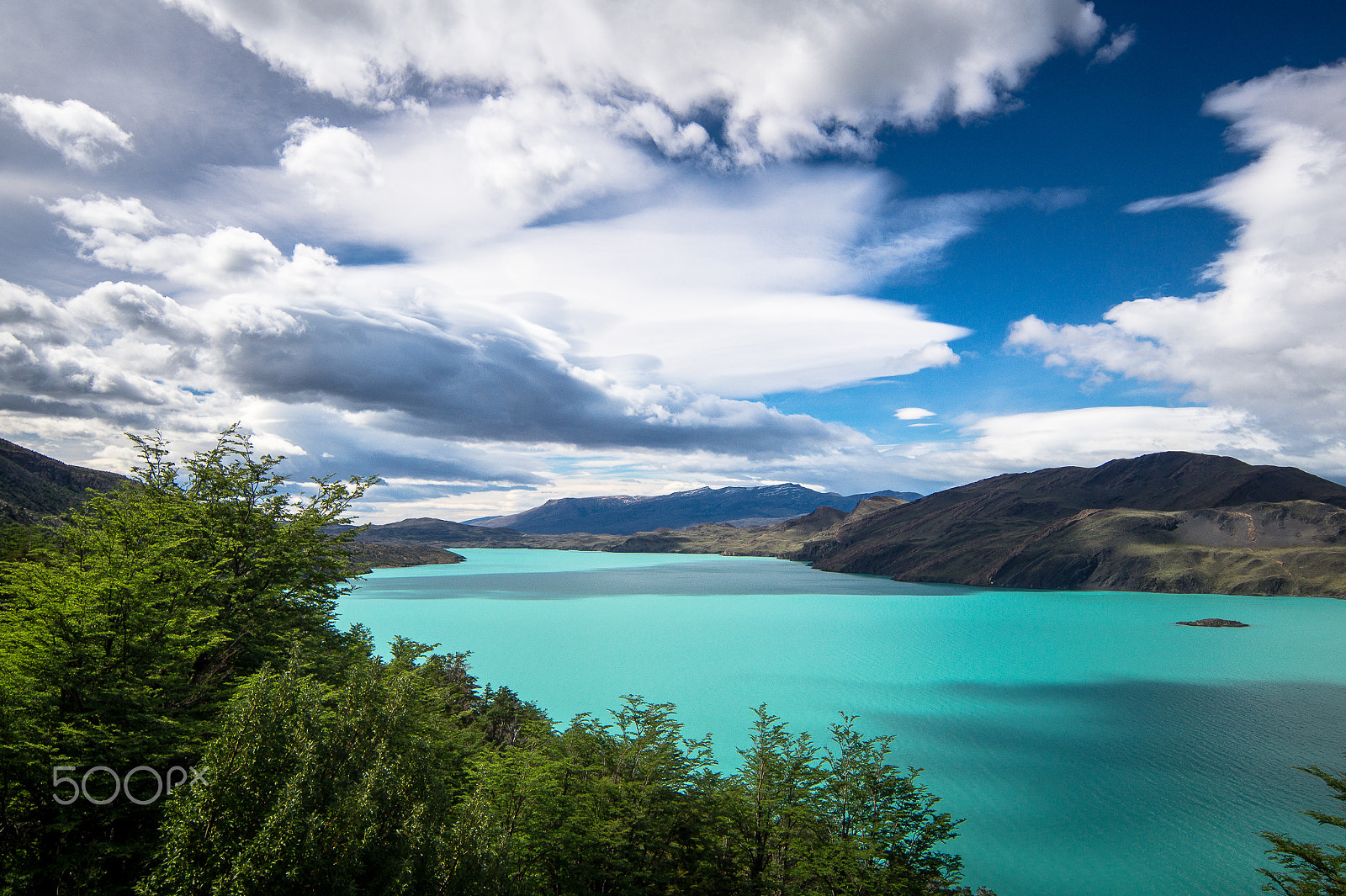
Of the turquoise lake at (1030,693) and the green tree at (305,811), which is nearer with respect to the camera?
the green tree at (305,811)

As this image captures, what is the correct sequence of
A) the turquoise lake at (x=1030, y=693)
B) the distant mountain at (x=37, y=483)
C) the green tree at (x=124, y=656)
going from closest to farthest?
the green tree at (x=124, y=656) → the turquoise lake at (x=1030, y=693) → the distant mountain at (x=37, y=483)

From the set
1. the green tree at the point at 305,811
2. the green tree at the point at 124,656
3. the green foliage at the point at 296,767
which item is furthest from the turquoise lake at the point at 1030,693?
the green tree at the point at 124,656

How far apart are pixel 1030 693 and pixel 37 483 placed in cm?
19717

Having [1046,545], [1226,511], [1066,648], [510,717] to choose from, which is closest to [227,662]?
[510,717]

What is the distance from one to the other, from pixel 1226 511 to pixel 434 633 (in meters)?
219

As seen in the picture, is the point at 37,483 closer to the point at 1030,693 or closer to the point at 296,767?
the point at 296,767

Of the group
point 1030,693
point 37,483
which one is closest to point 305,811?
point 1030,693

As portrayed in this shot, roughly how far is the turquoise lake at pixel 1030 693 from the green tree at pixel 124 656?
30.6 meters

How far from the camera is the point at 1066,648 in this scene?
84.1m

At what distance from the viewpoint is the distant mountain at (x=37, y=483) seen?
10979cm

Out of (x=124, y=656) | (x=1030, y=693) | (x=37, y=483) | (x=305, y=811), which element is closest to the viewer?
(x=305, y=811)

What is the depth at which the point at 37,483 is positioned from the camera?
→ 13888 centimetres

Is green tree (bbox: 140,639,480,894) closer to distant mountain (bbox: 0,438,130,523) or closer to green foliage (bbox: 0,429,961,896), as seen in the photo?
green foliage (bbox: 0,429,961,896)

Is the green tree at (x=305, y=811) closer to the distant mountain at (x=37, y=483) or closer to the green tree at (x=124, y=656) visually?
the green tree at (x=124, y=656)
